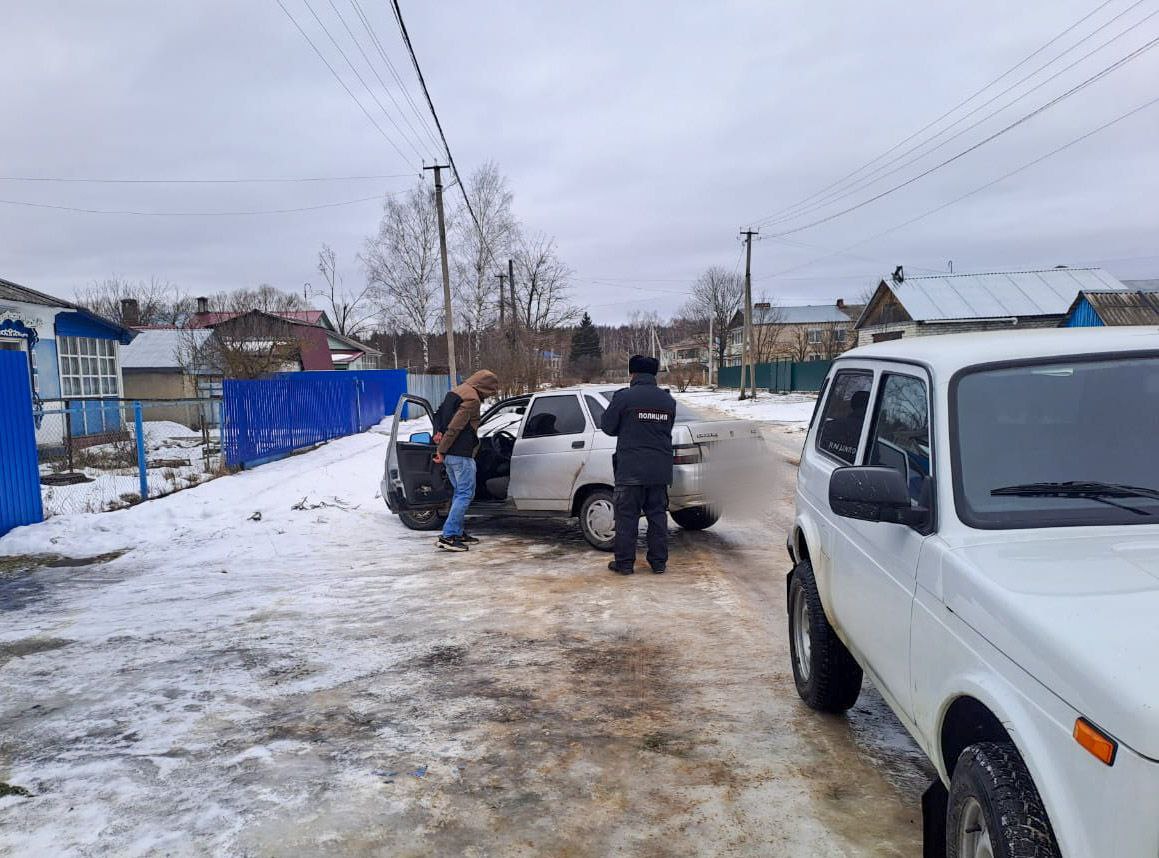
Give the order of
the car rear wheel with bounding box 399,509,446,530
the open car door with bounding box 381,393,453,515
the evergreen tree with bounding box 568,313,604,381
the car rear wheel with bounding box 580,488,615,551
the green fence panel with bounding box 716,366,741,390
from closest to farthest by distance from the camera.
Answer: the car rear wheel with bounding box 580,488,615,551 → the open car door with bounding box 381,393,453,515 → the car rear wheel with bounding box 399,509,446,530 → the green fence panel with bounding box 716,366,741,390 → the evergreen tree with bounding box 568,313,604,381

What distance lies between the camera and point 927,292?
3738cm

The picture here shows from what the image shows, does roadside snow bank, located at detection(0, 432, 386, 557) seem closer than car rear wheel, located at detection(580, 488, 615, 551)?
No

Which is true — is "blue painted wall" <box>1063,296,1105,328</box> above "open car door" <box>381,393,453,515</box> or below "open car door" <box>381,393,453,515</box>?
→ above

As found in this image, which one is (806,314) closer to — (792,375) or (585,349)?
(585,349)

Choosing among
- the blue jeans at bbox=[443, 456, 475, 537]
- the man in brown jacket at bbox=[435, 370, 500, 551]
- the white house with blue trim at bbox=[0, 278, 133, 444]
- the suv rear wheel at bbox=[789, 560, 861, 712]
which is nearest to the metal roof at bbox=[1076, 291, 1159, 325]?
the man in brown jacket at bbox=[435, 370, 500, 551]

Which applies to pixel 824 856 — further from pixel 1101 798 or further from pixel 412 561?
pixel 412 561

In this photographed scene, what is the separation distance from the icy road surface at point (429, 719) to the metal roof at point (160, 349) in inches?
1007

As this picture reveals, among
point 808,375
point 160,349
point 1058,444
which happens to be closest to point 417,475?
point 1058,444

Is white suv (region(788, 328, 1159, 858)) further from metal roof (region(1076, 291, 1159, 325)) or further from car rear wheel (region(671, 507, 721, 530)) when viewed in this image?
metal roof (region(1076, 291, 1159, 325))

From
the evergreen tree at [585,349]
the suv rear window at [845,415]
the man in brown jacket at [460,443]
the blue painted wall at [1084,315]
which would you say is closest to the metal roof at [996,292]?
the blue painted wall at [1084,315]

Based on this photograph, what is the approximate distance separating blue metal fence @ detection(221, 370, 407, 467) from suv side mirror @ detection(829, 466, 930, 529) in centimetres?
1221

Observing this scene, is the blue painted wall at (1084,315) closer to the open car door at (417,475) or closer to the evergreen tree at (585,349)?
the open car door at (417,475)

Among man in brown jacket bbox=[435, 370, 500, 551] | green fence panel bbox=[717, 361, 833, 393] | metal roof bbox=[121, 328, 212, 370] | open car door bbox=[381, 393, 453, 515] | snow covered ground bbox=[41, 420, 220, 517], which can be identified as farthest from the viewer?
green fence panel bbox=[717, 361, 833, 393]

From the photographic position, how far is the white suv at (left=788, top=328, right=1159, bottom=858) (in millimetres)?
1584
